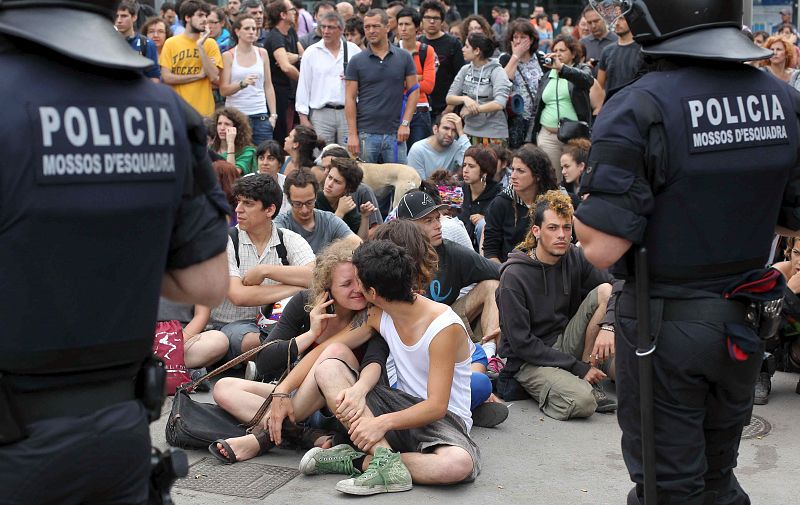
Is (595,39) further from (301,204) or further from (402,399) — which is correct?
(402,399)

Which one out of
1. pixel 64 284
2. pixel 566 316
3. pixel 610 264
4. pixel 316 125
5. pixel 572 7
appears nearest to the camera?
pixel 64 284

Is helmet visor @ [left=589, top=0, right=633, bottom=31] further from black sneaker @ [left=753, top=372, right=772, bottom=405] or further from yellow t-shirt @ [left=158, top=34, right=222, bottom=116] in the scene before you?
yellow t-shirt @ [left=158, top=34, right=222, bottom=116]

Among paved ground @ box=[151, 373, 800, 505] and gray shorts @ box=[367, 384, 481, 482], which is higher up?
gray shorts @ box=[367, 384, 481, 482]

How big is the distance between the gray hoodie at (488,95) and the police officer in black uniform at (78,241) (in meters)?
8.09

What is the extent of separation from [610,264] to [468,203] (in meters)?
5.44

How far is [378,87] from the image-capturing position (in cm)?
1016

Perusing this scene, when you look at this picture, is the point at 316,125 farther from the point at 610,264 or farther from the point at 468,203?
the point at 610,264

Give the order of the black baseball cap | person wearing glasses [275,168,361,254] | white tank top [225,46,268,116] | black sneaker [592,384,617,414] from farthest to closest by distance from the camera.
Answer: white tank top [225,46,268,116]
person wearing glasses [275,168,361,254]
the black baseball cap
black sneaker [592,384,617,414]

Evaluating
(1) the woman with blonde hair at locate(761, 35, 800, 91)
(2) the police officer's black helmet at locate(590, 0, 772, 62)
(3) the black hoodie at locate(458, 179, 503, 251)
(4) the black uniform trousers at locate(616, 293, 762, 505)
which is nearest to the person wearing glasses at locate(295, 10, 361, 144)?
(3) the black hoodie at locate(458, 179, 503, 251)

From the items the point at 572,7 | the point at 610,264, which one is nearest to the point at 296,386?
the point at 610,264

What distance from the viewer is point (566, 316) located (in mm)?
6477

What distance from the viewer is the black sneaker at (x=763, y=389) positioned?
20.4ft

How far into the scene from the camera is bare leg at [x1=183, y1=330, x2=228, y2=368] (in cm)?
652

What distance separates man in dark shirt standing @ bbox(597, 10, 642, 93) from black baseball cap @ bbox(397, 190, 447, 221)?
3.32 m
